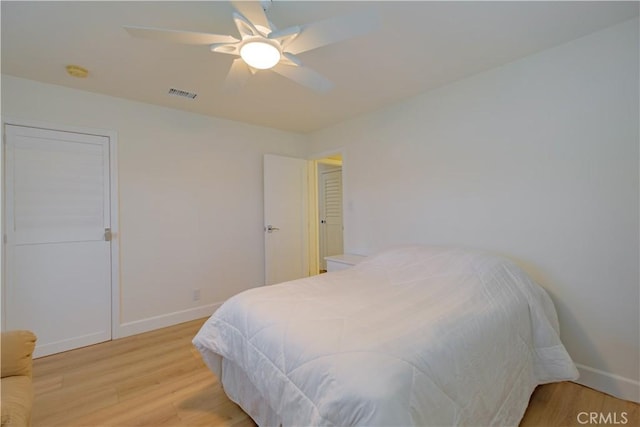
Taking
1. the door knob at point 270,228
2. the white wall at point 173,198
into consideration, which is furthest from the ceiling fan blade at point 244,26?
the door knob at point 270,228

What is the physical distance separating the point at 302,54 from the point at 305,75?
0.41 meters

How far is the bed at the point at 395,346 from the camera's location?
101 cm

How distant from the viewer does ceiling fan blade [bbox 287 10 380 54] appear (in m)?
1.22

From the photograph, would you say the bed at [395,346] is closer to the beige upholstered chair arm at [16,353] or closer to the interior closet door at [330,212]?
the beige upholstered chair arm at [16,353]

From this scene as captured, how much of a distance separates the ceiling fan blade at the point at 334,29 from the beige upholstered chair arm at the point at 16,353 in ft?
6.62

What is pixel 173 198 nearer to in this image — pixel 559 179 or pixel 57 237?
pixel 57 237

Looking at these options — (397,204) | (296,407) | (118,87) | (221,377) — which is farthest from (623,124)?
(118,87)

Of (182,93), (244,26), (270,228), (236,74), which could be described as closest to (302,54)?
(236,74)

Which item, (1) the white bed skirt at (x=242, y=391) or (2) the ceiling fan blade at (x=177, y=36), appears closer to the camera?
Result: (2) the ceiling fan blade at (x=177, y=36)

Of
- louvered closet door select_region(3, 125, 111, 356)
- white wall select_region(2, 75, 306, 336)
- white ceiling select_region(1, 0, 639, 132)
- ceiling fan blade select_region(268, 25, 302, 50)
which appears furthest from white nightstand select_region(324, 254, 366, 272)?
louvered closet door select_region(3, 125, 111, 356)

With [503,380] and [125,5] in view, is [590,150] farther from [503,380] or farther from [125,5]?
[125,5]

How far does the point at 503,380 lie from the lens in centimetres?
141

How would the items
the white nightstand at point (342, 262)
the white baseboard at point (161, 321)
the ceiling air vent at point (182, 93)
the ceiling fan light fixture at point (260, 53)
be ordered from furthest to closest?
the white nightstand at point (342, 262)
the white baseboard at point (161, 321)
the ceiling air vent at point (182, 93)
the ceiling fan light fixture at point (260, 53)

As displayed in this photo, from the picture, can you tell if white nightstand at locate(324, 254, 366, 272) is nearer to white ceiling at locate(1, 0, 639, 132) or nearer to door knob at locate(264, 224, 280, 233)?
door knob at locate(264, 224, 280, 233)
